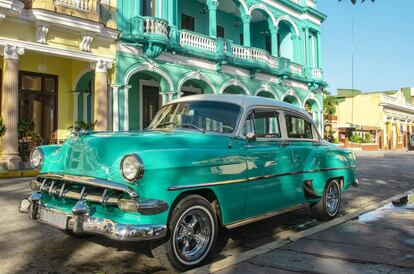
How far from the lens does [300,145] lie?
19.9ft

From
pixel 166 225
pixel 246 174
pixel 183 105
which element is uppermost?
pixel 183 105

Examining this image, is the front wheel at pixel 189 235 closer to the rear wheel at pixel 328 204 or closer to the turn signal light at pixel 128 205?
the turn signal light at pixel 128 205

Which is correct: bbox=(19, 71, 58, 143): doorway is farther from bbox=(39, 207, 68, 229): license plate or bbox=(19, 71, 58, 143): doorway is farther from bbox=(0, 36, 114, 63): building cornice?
bbox=(39, 207, 68, 229): license plate

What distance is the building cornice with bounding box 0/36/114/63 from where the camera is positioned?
13045 mm

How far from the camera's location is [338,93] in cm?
6425

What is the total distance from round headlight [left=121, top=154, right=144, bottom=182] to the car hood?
6 cm

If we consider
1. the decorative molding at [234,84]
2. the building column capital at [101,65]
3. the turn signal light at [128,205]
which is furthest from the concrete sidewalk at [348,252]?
the decorative molding at [234,84]

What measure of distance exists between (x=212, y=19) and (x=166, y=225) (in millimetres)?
Answer: 16450

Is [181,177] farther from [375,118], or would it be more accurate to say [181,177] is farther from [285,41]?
[375,118]

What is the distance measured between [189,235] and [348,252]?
71.2 inches

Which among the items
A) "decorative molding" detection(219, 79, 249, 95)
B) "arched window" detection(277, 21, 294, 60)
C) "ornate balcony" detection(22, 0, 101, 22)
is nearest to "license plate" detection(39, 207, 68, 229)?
"ornate balcony" detection(22, 0, 101, 22)

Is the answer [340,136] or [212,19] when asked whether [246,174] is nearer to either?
[212,19]

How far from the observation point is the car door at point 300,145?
5777mm

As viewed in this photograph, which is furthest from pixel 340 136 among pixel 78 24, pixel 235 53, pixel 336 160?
pixel 336 160
